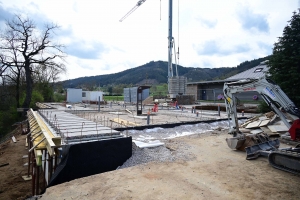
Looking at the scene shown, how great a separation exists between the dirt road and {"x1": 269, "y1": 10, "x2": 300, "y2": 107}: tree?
8.74 metres

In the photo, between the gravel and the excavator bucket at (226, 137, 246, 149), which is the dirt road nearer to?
the gravel

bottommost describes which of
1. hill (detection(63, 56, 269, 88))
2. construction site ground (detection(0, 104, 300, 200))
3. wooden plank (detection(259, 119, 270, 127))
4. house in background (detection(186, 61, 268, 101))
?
construction site ground (detection(0, 104, 300, 200))

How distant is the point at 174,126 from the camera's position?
34.7 feet

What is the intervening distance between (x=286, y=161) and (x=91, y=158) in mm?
5188

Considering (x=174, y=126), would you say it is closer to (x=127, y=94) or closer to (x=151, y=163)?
(x=151, y=163)

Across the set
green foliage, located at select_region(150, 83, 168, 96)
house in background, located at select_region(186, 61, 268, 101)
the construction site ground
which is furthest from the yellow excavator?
green foliage, located at select_region(150, 83, 168, 96)

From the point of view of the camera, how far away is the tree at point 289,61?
1207 cm

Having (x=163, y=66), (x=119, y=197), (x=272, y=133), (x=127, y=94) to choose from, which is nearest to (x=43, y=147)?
(x=119, y=197)

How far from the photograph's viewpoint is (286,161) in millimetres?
5039

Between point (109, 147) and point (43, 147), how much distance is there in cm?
178

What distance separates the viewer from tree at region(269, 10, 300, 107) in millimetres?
12070

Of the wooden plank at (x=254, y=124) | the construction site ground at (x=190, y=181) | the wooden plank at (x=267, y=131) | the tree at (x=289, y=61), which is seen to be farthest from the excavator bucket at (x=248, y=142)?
the tree at (x=289, y=61)

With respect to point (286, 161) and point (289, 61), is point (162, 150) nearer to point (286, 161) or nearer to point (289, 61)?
point (286, 161)

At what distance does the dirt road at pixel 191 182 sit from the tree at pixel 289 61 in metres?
8.74
